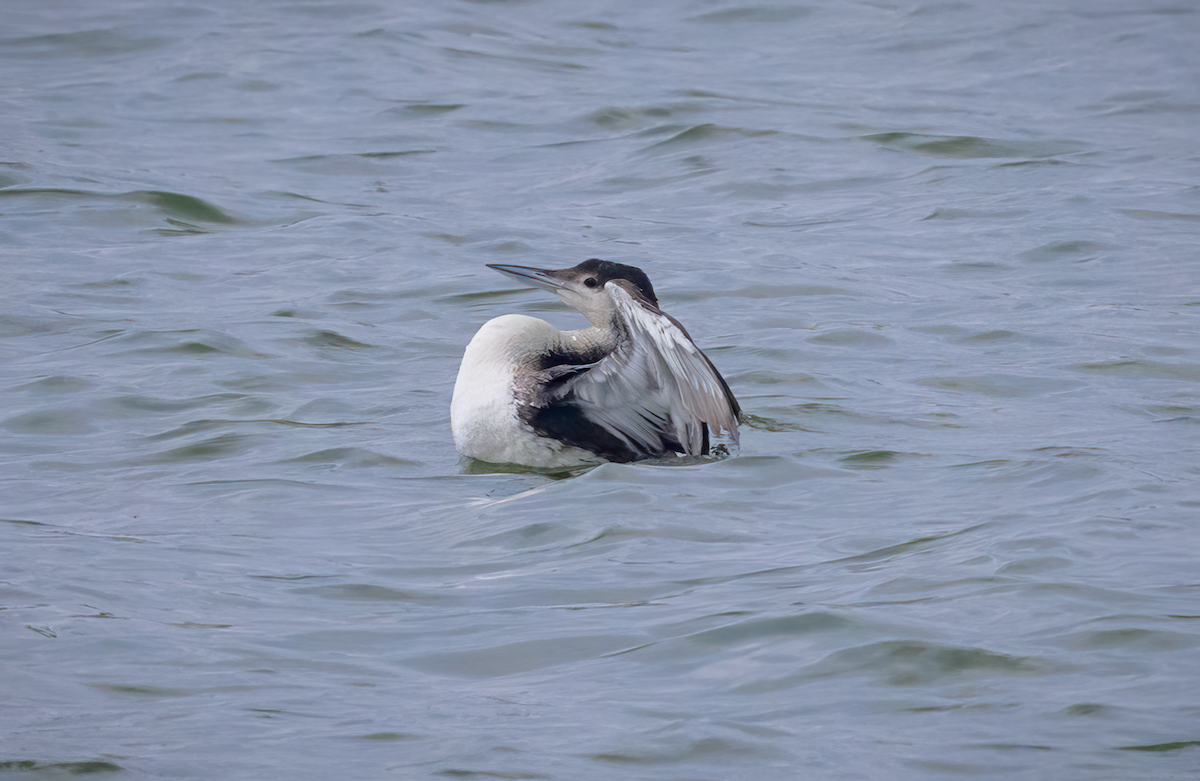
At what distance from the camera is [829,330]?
796 cm

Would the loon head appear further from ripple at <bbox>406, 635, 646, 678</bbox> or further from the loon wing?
ripple at <bbox>406, 635, 646, 678</bbox>

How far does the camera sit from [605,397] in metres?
5.87

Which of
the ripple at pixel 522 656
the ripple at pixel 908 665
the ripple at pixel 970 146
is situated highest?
the ripple at pixel 970 146

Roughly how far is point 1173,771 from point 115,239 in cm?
777

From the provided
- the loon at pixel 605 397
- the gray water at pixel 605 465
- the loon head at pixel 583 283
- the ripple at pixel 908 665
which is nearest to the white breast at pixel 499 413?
the loon at pixel 605 397

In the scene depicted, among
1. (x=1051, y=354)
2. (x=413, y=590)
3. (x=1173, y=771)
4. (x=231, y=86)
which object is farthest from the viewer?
(x=231, y=86)

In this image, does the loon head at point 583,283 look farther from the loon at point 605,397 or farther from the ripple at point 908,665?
the ripple at point 908,665

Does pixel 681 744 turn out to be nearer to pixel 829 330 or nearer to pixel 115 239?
→ pixel 829 330

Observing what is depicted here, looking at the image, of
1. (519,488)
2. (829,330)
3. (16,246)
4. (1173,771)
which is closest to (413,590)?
(519,488)

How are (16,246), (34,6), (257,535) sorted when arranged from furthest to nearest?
(34,6) < (16,246) < (257,535)

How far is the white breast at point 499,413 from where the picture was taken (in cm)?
591

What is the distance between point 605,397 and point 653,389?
188mm

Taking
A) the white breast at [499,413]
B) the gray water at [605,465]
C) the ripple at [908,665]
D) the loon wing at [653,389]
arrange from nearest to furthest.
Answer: the gray water at [605,465] → the ripple at [908,665] → the loon wing at [653,389] → the white breast at [499,413]

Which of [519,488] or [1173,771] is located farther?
[519,488]
